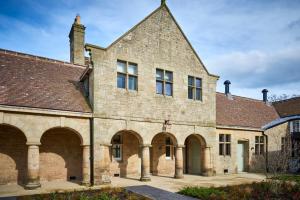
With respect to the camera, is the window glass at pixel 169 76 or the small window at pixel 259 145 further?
the small window at pixel 259 145

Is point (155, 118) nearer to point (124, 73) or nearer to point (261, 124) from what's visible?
point (124, 73)

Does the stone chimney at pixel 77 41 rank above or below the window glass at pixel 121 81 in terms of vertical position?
above

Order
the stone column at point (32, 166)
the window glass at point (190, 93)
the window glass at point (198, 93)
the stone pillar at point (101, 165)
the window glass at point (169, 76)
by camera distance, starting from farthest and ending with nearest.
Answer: the window glass at point (198, 93) → the window glass at point (190, 93) → the window glass at point (169, 76) → the stone pillar at point (101, 165) → the stone column at point (32, 166)

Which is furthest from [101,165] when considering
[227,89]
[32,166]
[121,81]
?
[227,89]

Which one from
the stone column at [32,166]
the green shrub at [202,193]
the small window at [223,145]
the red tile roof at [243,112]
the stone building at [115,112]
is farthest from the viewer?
the red tile roof at [243,112]

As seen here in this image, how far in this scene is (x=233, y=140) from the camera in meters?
20.6

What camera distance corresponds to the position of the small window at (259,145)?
22322 millimetres

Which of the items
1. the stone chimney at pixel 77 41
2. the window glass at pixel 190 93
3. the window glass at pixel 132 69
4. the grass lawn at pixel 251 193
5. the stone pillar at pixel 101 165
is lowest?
the grass lawn at pixel 251 193

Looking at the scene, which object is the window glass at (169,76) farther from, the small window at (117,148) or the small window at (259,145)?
the small window at (259,145)

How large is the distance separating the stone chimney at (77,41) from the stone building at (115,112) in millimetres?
69

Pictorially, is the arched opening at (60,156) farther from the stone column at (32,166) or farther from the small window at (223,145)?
the small window at (223,145)

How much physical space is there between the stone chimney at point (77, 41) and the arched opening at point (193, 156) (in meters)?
9.86

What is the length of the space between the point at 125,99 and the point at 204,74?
6590 mm

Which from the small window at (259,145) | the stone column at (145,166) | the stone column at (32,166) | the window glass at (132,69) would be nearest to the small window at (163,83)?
the window glass at (132,69)
